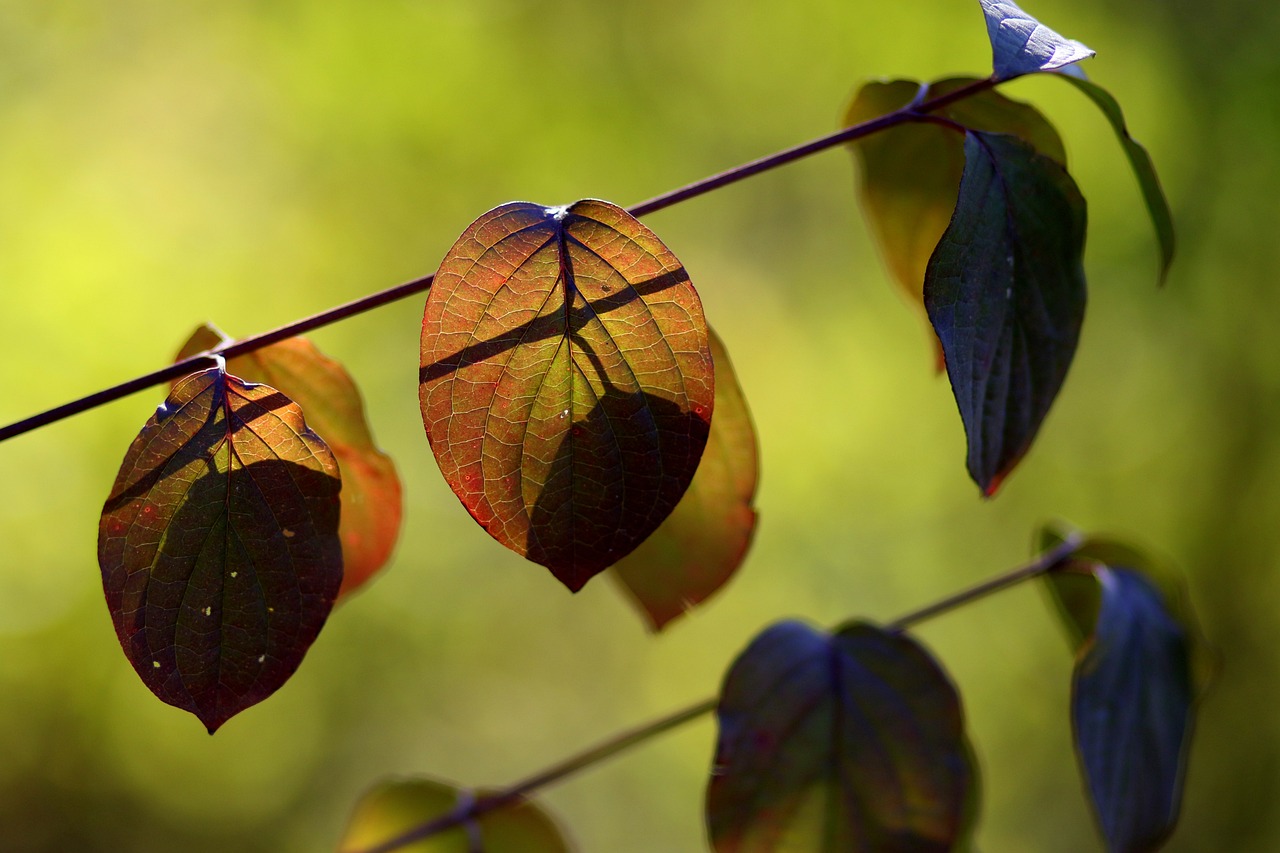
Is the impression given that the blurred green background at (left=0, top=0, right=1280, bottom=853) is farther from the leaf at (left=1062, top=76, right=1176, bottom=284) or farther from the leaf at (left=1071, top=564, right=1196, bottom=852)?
the leaf at (left=1062, top=76, right=1176, bottom=284)

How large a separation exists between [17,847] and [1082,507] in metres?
3.11

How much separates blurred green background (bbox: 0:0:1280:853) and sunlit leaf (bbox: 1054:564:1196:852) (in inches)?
81.1

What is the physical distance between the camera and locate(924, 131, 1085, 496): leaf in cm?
37

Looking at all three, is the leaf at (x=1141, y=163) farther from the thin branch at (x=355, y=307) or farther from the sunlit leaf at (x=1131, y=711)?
the sunlit leaf at (x=1131, y=711)

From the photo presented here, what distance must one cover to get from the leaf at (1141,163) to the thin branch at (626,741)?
0.83ft

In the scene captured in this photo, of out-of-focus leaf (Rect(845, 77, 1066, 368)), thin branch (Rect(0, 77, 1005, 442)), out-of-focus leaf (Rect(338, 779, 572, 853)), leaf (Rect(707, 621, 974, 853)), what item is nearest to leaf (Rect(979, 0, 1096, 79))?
thin branch (Rect(0, 77, 1005, 442))

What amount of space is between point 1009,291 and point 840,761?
0.27 m

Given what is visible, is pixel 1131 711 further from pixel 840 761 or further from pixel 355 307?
pixel 355 307

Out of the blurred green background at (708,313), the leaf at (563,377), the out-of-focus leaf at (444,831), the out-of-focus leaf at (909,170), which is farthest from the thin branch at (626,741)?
the blurred green background at (708,313)

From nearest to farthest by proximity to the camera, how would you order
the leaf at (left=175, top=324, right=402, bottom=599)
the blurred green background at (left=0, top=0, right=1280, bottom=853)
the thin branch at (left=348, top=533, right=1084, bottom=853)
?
the leaf at (left=175, top=324, right=402, bottom=599)
the thin branch at (left=348, top=533, right=1084, bottom=853)
the blurred green background at (left=0, top=0, right=1280, bottom=853)

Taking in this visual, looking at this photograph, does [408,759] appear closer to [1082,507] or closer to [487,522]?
[1082,507]

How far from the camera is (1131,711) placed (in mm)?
583

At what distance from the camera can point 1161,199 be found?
0.45m

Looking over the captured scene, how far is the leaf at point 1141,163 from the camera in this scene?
432 millimetres
